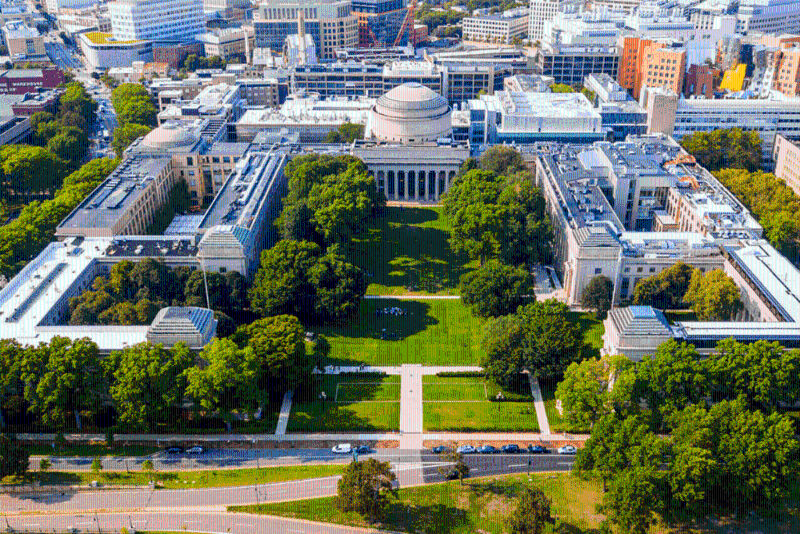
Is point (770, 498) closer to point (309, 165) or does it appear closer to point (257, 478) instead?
point (257, 478)

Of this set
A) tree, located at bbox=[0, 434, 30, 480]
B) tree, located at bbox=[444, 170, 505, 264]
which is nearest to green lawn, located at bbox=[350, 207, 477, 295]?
tree, located at bbox=[444, 170, 505, 264]

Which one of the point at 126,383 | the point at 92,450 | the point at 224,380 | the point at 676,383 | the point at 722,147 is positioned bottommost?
the point at 92,450

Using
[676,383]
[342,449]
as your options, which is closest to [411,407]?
[342,449]

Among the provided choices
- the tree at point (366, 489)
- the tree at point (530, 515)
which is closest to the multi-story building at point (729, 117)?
the tree at point (530, 515)

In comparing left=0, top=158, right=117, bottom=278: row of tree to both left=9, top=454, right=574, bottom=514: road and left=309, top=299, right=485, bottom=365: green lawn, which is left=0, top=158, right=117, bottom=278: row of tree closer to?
left=309, top=299, right=485, bottom=365: green lawn

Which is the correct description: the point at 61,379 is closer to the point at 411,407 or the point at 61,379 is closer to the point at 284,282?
the point at 284,282

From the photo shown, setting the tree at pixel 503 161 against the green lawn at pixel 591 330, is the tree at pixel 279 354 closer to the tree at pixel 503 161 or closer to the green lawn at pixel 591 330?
the green lawn at pixel 591 330
